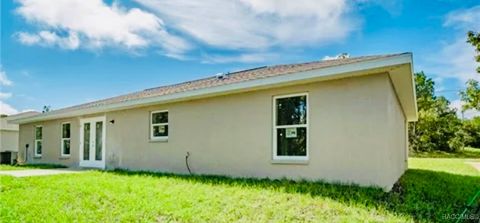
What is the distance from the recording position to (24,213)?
6250 millimetres

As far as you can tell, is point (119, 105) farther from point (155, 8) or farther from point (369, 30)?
point (369, 30)

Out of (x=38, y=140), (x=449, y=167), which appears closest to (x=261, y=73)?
(x=449, y=167)

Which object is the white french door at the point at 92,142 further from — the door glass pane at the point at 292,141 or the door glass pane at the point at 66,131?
the door glass pane at the point at 292,141

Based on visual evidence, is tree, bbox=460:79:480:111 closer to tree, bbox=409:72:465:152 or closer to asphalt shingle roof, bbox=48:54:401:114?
tree, bbox=409:72:465:152

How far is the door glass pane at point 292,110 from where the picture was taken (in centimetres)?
856

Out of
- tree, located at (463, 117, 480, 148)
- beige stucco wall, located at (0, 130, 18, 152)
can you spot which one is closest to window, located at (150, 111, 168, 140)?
beige stucco wall, located at (0, 130, 18, 152)

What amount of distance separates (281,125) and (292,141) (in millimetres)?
462

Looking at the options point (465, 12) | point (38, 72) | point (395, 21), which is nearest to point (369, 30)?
point (395, 21)

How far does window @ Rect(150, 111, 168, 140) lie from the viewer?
1181cm

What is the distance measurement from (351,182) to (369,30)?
229 inches

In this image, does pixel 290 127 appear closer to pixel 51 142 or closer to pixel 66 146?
pixel 66 146

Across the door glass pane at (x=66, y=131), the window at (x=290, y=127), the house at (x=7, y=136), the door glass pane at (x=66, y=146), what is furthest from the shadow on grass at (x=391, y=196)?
the house at (x=7, y=136)

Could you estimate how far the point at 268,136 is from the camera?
900 cm

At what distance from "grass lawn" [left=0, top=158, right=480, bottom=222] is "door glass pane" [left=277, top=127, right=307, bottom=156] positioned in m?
0.89
